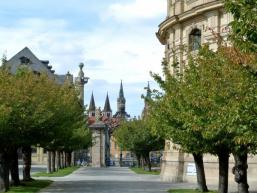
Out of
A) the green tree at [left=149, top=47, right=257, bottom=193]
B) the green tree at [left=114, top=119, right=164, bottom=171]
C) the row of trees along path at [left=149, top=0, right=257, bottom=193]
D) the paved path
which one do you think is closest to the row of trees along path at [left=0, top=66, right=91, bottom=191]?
the paved path

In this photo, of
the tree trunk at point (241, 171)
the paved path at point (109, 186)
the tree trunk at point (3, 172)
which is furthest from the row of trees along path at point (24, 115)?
the tree trunk at point (241, 171)

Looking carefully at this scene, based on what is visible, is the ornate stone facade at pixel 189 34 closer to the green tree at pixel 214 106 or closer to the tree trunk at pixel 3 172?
the green tree at pixel 214 106

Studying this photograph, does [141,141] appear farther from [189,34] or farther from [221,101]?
[221,101]

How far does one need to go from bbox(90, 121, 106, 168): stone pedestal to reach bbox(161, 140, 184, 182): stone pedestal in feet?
166

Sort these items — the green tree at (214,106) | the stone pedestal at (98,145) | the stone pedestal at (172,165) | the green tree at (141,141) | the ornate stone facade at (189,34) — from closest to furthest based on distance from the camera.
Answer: the green tree at (214,106) < the ornate stone facade at (189,34) < the stone pedestal at (172,165) < the green tree at (141,141) < the stone pedestal at (98,145)

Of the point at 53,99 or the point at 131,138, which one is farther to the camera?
the point at 131,138

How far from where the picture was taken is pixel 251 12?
1247cm

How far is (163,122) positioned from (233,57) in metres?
12.1

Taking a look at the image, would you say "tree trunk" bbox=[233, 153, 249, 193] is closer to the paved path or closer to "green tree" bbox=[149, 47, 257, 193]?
"green tree" bbox=[149, 47, 257, 193]

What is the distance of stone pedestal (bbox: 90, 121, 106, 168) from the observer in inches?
3861

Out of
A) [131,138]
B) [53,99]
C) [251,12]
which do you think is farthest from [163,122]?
[131,138]

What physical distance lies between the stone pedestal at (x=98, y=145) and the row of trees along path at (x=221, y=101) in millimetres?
66116

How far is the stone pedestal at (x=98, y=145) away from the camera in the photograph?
322ft

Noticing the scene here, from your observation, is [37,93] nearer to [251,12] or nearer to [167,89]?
[167,89]
